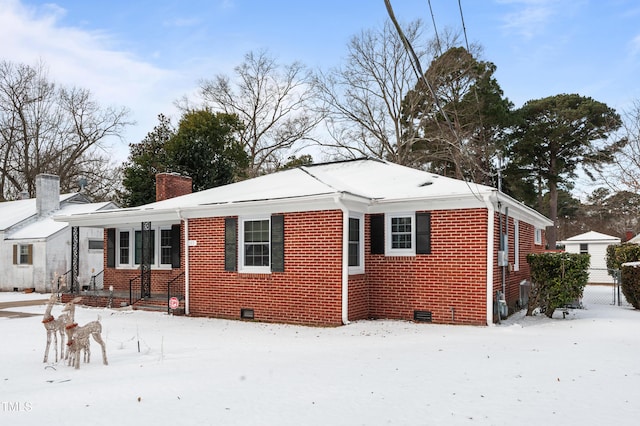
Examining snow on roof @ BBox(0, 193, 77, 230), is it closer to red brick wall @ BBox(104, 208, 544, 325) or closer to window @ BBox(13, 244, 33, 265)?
window @ BBox(13, 244, 33, 265)

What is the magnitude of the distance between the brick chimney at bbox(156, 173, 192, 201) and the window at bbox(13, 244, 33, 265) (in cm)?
946

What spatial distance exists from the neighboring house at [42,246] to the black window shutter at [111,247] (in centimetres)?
456

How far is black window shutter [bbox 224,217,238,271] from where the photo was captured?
12852 millimetres

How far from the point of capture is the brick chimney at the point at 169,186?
58.2 ft

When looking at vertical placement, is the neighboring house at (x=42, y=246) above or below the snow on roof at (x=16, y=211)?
below

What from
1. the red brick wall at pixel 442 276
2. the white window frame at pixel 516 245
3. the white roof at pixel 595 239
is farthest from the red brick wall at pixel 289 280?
the white roof at pixel 595 239

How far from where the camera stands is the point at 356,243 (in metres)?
12.1

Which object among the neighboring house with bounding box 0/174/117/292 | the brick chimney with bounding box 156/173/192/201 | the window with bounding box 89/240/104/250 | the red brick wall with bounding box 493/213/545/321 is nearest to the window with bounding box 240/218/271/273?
the red brick wall with bounding box 493/213/545/321

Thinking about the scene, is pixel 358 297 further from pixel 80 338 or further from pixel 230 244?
pixel 80 338

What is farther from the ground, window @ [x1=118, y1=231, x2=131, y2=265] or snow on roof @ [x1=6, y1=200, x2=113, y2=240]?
snow on roof @ [x1=6, y1=200, x2=113, y2=240]

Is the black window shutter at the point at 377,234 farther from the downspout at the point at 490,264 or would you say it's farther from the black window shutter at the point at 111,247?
the black window shutter at the point at 111,247

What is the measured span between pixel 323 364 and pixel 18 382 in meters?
4.22

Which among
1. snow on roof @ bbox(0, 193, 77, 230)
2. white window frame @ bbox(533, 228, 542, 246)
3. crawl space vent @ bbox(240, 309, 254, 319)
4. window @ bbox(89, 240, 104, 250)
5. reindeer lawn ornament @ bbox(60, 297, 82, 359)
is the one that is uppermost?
snow on roof @ bbox(0, 193, 77, 230)

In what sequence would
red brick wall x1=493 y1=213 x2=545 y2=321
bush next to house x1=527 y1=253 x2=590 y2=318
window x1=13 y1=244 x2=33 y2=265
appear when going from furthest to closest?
1. window x1=13 y1=244 x2=33 y2=265
2. red brick wall x1=493 y1=213 x2=545 y2=321
3. bush next to house x1=527 y1=253 x2=590 y2=318
